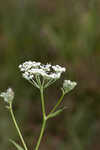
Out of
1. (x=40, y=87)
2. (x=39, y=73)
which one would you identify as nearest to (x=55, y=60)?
(x=39, y=73)

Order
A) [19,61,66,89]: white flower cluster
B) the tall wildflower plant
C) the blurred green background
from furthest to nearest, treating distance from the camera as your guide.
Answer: the blurred green background → [19,61,66,89]: white flower cluster → the tall wildflower plant

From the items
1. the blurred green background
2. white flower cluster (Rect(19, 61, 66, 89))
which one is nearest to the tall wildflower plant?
white flower cluster (Rect(19, 61, 66, 89))

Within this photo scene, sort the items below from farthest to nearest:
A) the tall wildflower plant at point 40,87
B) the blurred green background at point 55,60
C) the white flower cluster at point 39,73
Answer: the blurred green background at point 55,60, the white flower cluster at point 39,73, the tall wildflower plant at point 40,87

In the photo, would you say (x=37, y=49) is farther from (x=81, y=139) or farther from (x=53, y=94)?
(x=81, y=139)

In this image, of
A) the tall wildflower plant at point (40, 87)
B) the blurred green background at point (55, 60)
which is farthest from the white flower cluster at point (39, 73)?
the blurred green background at point (55, 60)

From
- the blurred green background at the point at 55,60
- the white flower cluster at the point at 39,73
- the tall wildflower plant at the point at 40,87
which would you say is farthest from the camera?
the blurred green background at the point at 55,60

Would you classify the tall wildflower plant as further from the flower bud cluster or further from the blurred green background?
the blurred green background

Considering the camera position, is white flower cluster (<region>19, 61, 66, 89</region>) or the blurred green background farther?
the blurred green background

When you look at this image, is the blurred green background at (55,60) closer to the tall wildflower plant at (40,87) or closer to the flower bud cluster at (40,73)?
the flower bud cluster at (40,73)

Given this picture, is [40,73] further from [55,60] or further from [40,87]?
[55,60]
